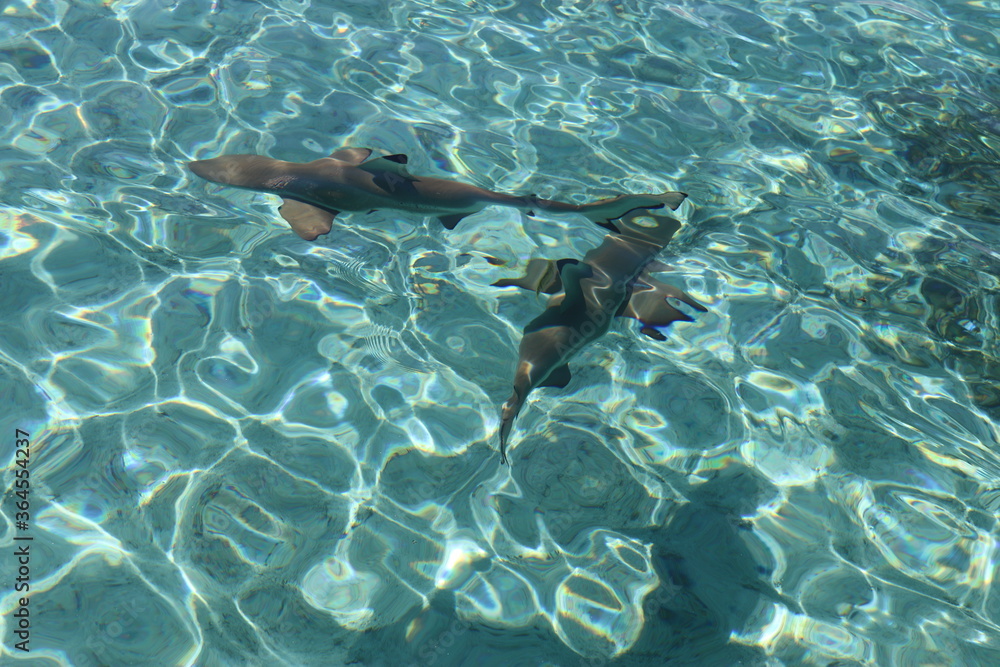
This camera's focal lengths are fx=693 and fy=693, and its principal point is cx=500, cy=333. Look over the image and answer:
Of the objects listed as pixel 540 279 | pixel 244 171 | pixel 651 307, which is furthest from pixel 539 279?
pixel 244 171

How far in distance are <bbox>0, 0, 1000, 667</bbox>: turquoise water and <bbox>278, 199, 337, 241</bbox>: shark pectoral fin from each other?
138 millimetres

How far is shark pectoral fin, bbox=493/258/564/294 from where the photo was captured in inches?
183

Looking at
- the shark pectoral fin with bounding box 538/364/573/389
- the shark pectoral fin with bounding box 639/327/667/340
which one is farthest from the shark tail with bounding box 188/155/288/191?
the shark pectoral fin with bounding box 639/327/667/340

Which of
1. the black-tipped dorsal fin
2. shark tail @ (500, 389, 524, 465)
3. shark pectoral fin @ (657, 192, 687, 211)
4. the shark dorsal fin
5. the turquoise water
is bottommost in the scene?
the turquoise water

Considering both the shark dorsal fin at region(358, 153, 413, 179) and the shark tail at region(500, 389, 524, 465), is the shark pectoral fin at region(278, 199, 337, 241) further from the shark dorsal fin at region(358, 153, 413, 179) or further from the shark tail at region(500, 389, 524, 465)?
the shark tail at region(500, 389, 524, 465)

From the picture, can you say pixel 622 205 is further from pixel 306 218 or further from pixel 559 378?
pixel 306 218

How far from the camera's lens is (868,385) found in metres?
4.63

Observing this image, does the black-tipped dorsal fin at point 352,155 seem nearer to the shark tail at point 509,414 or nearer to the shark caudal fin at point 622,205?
the shark caudal fin at point 622,205

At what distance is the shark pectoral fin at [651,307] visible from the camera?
4656 mm

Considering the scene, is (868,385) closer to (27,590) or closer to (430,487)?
(430,487)

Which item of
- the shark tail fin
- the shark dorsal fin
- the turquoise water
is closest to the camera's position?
the turquoise water

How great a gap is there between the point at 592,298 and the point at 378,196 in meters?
1.69

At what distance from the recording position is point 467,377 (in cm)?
436

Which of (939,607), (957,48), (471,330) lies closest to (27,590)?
(471,330)
